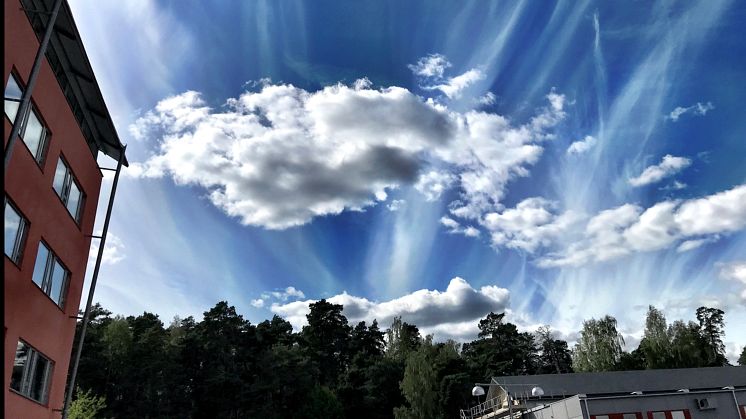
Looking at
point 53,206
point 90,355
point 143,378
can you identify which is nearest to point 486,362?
point 143,378

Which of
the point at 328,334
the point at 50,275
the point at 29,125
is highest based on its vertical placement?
the point at 328,334

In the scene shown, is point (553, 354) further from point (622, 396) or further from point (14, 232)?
point (14, 232)

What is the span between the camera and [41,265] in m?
17.9

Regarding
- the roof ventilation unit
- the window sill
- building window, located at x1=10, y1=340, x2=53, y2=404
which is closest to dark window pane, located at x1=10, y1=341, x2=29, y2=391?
building window, located at x1=10, y1=340, x2=53, y2=404

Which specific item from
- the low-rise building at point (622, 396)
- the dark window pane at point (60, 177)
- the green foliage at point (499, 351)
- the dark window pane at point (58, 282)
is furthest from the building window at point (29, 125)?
the green foliage at point (499, 351)

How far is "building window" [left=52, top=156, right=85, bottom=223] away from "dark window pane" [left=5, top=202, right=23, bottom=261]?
249cm

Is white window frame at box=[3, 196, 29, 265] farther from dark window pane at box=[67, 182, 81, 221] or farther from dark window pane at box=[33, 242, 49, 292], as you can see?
dark window pane at box=[67, 182, 81, 221]

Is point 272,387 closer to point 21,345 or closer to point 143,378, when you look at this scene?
point 143,378

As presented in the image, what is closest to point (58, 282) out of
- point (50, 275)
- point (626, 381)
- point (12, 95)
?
point (50, 275)

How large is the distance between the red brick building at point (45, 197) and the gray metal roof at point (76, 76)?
4 centimetres

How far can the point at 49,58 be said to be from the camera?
17938mm

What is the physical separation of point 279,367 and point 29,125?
193 ft

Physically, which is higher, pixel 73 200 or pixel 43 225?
pixel 73 200

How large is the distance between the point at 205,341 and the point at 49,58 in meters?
58.1
